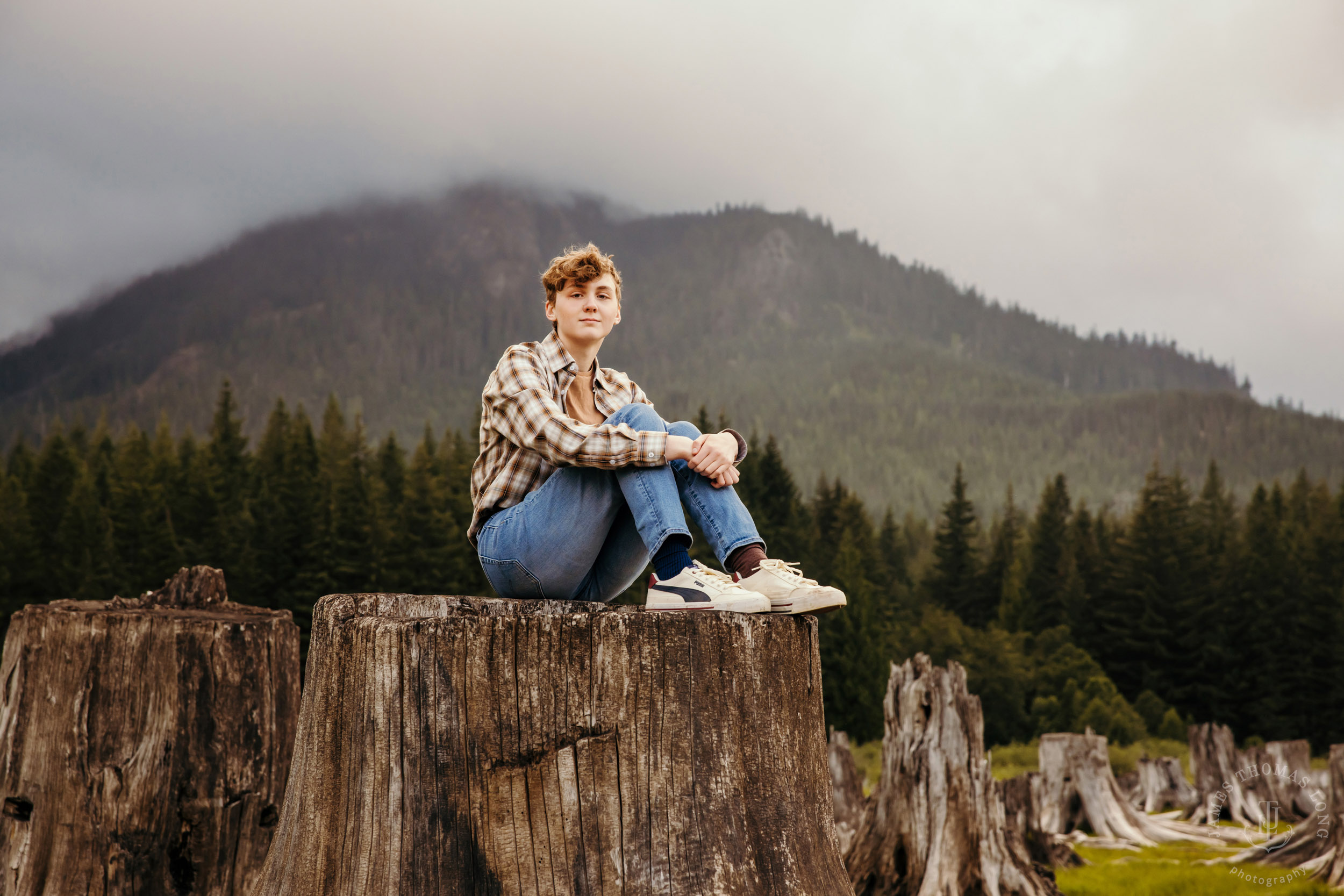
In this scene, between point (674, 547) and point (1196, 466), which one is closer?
point (674, 547)

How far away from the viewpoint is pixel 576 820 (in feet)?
8.85

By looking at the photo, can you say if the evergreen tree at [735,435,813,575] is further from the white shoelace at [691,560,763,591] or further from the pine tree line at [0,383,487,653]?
the white shoelace at [691,560,763,591]

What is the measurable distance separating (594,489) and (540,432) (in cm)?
30

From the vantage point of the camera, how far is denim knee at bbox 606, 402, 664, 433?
12.3 feet

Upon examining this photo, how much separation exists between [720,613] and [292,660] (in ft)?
8.84

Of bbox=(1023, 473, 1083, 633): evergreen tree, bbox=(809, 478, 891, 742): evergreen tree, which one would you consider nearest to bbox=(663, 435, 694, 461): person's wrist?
bbox=(809, 478, 891, 742): evergreen tree

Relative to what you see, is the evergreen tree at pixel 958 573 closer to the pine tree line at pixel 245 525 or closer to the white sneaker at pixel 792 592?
the pine tree line at pixel 245 525

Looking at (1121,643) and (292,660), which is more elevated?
(292,660)

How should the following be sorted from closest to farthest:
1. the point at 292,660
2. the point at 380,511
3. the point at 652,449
Result: the point at 652,449 < the point at 292,660 < the point at 380,511

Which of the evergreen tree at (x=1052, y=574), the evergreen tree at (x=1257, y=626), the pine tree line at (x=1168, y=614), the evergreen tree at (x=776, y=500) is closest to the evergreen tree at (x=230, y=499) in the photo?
the evergreen tree at (x=776, y=500)

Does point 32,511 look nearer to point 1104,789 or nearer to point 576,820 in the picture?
point 1104,789

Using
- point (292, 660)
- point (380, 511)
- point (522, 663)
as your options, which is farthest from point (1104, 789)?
point (380, 511)

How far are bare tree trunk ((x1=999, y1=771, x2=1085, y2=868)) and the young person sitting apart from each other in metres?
6.25

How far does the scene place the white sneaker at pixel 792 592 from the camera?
3248 millimetres
